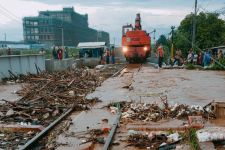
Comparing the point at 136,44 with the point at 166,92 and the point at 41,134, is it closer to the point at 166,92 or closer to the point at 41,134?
the point at 166,92

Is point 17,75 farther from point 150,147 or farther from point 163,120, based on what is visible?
point 150,147

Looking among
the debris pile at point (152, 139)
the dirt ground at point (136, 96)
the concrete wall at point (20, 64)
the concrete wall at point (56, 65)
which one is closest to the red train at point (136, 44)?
the concrete wall at point (56, 65)

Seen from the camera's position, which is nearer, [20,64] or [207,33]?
[20,64]

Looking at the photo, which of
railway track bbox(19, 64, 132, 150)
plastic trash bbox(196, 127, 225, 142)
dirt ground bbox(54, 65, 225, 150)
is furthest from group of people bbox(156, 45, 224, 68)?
plastic trash bbox(196, 127, 225, 142)

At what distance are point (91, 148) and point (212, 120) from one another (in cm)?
374

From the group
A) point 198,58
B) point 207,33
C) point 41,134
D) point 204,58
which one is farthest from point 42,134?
point 207,33

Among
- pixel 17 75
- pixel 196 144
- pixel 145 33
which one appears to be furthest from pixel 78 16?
pixel 196 144

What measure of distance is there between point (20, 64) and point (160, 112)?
14.4 metres

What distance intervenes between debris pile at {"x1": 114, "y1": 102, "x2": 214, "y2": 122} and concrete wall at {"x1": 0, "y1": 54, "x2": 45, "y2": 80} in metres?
11.8

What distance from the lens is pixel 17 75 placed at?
2156 centimetres

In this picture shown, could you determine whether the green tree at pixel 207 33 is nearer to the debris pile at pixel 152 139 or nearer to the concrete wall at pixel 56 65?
the concrete wall at pixel 56 65

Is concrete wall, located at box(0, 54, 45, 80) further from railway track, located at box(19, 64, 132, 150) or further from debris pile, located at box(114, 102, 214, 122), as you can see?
debris pile, located at box(114, 102, 214, 122)

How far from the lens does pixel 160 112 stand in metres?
9.98

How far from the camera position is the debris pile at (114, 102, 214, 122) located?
960cm
